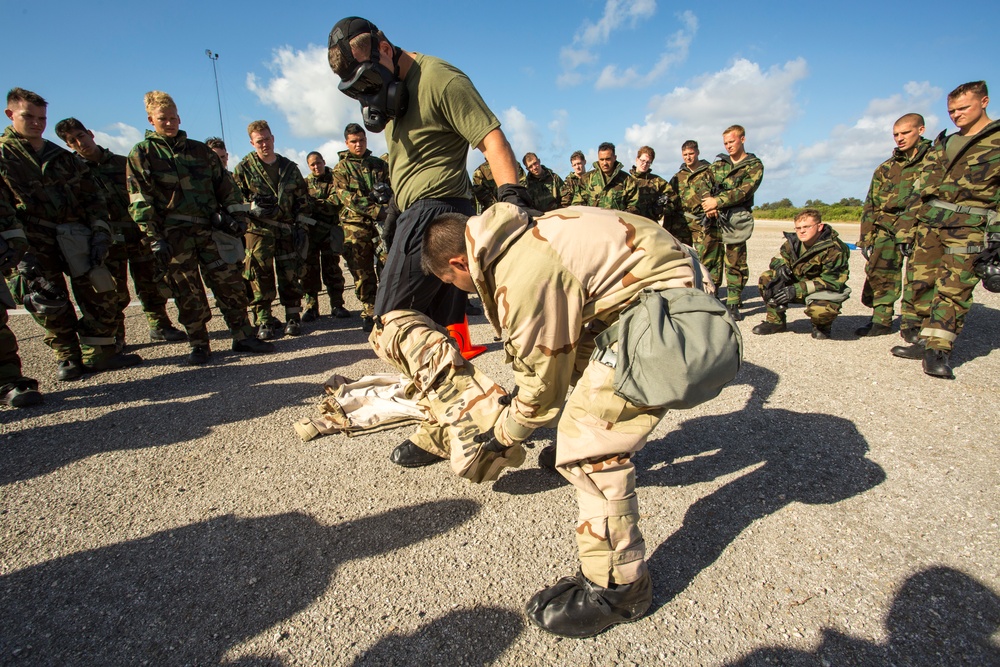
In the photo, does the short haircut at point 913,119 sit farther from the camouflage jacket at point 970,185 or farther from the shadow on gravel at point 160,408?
the shadow on gravel at point 160,408

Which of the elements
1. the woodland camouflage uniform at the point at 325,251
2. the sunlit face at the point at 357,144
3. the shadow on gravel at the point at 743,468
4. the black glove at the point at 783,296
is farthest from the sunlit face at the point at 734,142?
the woodland camouflage uniform at the point at 325,251

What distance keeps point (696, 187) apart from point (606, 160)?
1358mm

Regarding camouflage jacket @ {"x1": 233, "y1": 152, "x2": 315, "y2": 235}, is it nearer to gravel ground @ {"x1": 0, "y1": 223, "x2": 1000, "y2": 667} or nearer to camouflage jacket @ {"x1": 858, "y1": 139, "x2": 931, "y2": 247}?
gravel ground @ {"x1": 0, "y1": 223, "x2": 1000, "y2": 667}

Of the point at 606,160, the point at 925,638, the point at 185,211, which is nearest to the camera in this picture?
the point at 925,638

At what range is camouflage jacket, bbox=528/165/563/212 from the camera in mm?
8680

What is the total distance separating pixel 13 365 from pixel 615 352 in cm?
459

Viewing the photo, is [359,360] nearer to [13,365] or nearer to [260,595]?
[13,365]

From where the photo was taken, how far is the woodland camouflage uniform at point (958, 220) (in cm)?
369

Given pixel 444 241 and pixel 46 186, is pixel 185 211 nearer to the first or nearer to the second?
pixel 46 186

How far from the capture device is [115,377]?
14.0 feet

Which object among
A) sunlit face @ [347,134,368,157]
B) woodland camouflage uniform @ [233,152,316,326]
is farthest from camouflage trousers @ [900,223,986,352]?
woodland camouflage uniform @ [233,152,316,326]

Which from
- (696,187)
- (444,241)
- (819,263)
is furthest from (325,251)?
(819,263)

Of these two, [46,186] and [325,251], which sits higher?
[46,186]

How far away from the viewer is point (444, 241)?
1.79 metres
